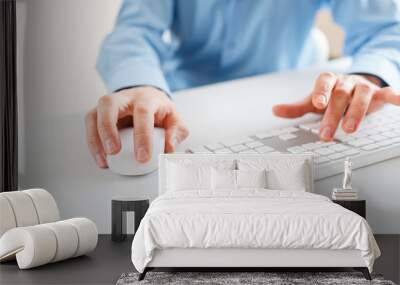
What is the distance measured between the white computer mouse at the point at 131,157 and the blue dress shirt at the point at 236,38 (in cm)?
47

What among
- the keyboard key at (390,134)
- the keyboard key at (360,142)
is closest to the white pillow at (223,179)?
the keyboard key at (360,142)

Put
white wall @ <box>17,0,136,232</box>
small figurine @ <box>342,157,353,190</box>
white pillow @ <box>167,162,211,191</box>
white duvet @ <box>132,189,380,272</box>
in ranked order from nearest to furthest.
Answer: white duvet @ <box>132,189,380,272</box>, white pillow @ <box>167,162,211,191</box>, small figurine @ <box>342,157,353,190</box>, white wall @ <box>17,0,136,232</box>

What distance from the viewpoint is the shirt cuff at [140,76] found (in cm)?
658

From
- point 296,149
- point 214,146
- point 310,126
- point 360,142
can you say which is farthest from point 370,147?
point 214,146

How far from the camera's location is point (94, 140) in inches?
261

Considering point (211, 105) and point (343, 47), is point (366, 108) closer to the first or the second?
point (343, 47)

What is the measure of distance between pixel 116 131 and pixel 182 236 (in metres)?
2.20

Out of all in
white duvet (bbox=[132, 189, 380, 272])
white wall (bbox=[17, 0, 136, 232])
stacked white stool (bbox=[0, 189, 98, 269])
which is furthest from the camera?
white wall (bbox=[17, 0, 136, 232])

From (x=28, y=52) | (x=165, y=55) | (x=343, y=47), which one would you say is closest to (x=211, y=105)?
(x=165, y=55)

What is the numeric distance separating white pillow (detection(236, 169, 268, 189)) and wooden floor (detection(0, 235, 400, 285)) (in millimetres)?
1131

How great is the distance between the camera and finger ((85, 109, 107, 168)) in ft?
21.7

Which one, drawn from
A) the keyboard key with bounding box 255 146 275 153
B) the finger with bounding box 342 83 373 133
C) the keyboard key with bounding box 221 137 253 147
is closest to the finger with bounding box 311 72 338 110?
the finger with bounding box 342 83 373 133

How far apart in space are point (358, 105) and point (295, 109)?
59cm

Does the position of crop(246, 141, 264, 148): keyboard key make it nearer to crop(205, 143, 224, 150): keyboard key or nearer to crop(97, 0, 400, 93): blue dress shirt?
crop(205, 143, 224, 150): keyboard key
